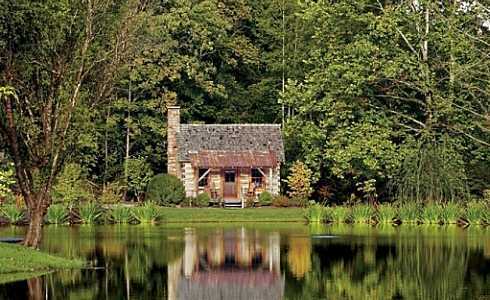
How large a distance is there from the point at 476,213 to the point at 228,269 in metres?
19.2

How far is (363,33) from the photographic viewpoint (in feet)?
165

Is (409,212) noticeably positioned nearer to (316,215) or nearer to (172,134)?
(316,215)

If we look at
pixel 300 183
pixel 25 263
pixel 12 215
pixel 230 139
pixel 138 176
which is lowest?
pixel 25 263

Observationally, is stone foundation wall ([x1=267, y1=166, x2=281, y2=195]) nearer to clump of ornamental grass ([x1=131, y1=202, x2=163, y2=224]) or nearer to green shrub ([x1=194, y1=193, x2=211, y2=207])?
green shrub ([x1=194, y1=193, x2=211, y2=207])

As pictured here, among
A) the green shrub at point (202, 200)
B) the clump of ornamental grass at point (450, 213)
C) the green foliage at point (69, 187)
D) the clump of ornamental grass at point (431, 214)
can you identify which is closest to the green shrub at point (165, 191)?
the green shrub at point (202, 200)

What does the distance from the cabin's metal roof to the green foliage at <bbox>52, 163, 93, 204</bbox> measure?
8.43 metres

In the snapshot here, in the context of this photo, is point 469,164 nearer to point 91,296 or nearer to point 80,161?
point 80,161

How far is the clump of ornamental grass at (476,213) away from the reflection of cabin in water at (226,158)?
38.6ft

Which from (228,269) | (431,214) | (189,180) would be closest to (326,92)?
(189,180)

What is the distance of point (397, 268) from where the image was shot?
84.3 ft

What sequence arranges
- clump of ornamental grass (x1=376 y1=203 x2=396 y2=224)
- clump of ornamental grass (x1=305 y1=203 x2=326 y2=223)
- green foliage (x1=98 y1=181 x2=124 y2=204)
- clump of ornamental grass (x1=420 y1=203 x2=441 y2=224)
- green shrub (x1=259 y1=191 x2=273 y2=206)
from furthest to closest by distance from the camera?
green shrub (x1=259 y1=191 x2=273 y2=206) → green foliage (x1=98 y1=181 x2=124 y2=204) → clump of ornamental grass (x1=305 y1=203 x2=326 y2=223) → clump of ornamental grass (x1=376 y1=203 x2=396 y2=224) → clump of ornamental grass (x1=420 y1=203 x2=441 y2=224)

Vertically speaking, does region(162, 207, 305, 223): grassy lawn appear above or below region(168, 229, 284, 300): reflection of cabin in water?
above

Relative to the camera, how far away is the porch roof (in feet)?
168

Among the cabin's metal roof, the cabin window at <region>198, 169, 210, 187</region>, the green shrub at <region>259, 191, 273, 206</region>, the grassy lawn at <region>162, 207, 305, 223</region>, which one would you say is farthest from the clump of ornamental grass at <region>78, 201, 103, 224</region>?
the green shrub at <region>259, 191, 273, 206</region>
